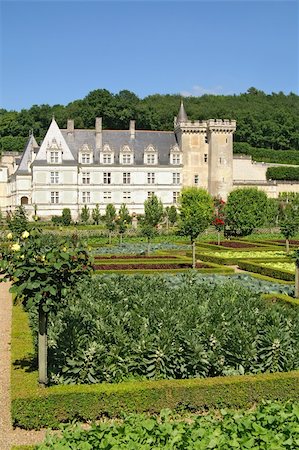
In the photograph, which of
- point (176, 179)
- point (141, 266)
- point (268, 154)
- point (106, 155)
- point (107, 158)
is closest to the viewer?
point (141, 266)

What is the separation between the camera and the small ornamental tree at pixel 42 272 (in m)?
8.27

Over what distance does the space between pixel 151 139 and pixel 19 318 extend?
47611 mm

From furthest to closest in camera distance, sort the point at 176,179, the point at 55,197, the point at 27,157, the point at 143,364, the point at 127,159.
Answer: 1. the point at 176,179
2. the point at 27,157
3. the point at 127,159
4. the point at 55,197
5. the point at 143,364

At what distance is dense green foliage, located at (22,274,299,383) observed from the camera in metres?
8.98

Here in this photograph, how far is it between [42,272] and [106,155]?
50.0 metres

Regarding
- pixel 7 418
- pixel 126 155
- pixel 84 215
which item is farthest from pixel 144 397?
pixel 126 155

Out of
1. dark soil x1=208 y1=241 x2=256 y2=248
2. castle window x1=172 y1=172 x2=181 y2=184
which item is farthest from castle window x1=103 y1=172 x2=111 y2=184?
dark soil x1=208 y1=241 x2=256 y2=248

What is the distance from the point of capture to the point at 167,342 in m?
9.15

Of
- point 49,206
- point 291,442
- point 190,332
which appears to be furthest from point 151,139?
point 291,442

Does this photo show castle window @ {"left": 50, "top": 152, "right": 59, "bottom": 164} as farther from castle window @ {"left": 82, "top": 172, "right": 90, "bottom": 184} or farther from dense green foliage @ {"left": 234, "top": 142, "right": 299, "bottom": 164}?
dense green foliage @ {"left": 234, "top": 142, "right": 299, "bottom": 164}

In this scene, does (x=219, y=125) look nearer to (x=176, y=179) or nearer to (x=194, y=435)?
(x=176, y=179)

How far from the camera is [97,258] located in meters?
25.8

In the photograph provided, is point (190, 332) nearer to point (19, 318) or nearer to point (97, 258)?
point (19, 318)

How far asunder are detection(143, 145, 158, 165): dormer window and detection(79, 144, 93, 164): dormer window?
18.3 ft
